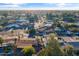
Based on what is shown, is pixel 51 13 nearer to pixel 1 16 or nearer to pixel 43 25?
pixel 43 25

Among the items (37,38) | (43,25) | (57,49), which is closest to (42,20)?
(43,25)

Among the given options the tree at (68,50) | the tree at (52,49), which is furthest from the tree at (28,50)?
the tree at (68,50)

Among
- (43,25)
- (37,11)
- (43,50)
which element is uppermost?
(37,11)

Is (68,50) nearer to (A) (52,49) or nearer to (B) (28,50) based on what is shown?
(A) (52,49)

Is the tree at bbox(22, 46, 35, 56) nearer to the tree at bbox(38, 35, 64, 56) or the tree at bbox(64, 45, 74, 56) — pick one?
the tree at bbox(38, 35, 64, 56)

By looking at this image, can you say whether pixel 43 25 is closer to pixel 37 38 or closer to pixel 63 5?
pixel 37 38

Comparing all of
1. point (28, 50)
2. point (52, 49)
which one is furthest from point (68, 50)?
point (28, 50)

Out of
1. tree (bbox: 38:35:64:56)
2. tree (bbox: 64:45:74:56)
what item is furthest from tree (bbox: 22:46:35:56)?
tree (bbox: 64:45:74:56)

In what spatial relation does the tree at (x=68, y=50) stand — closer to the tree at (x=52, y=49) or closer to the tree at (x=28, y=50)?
the tree at (x=52, y=49)

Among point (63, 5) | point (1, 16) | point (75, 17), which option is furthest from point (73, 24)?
point (1, 16)

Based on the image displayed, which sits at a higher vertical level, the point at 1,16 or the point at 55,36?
the point at 1,16
